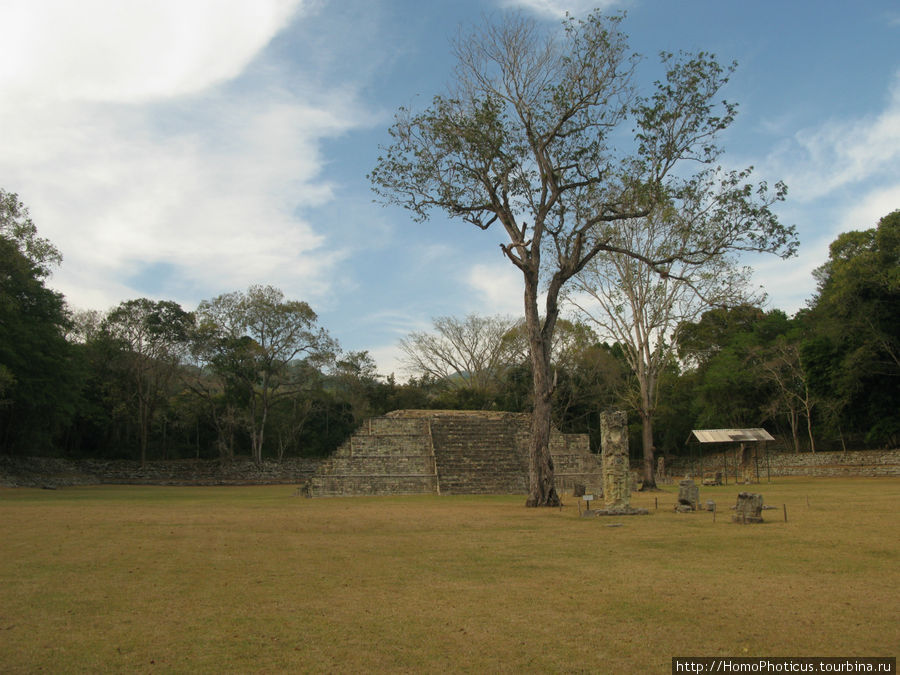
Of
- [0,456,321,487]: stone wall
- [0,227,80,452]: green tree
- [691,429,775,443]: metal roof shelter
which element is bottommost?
[0,456,321,487]: stone wall

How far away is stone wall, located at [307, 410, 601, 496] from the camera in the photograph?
69.8 feet

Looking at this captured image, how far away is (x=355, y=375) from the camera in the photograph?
40500 mm

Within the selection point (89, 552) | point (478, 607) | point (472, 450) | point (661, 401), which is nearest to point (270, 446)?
point (472, 450)

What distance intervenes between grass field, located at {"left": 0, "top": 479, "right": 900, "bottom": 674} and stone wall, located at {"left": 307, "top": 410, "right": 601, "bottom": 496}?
10.7 metres

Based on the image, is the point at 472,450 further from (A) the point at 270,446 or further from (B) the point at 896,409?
(A) the point at 270,446

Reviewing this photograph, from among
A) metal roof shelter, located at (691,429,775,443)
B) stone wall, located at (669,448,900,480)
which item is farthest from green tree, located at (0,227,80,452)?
stone wall, located at (669,448,900,480)

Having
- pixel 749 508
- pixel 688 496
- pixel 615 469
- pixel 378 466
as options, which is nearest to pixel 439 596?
pixel 749 508

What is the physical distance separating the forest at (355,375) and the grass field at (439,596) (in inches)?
565

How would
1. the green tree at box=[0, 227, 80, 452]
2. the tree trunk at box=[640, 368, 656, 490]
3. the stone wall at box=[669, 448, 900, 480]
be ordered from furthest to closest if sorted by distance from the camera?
the stone wall at box=[669, 448, 900, 480]
the green tree at box=[0, 227, 80, 452]
the tree trunk at box=[640, 368, 656, 490]

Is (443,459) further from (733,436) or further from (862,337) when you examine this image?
(862,337)

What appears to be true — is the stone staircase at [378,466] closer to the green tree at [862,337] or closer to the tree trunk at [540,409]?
the tree trunk at [540,409]

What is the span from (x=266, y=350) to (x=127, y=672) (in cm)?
3312

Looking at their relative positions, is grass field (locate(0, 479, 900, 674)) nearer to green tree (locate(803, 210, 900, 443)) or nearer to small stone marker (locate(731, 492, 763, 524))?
small stone marker (locate(731, 492, 763, 524))

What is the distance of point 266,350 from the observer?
1415 inches
